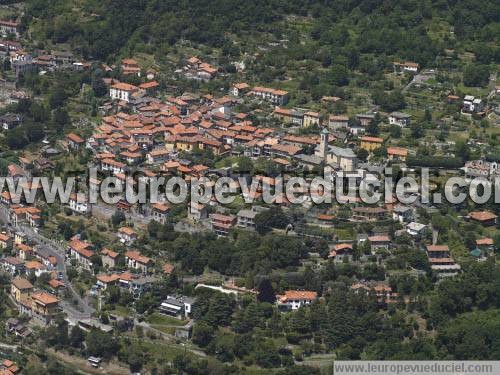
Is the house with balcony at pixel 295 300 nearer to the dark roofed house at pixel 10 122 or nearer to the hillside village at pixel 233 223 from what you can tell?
the hillside village at pixel 233 223

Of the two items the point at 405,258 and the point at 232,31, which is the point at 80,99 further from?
the point at 405,258

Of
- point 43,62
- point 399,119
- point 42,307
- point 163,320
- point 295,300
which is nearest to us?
point 163,320

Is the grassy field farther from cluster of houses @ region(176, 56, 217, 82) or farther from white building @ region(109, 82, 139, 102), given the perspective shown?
cluster of houses @ region(176, 56, 217, 82)

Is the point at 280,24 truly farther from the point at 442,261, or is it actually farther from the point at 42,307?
the point at 42,307

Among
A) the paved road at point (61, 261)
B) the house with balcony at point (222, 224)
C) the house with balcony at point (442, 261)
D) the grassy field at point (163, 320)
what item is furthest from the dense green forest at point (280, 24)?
the grassy field at point (163, 320)

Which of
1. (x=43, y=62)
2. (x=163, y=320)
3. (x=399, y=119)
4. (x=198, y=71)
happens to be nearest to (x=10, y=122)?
(x=43, y=62)
